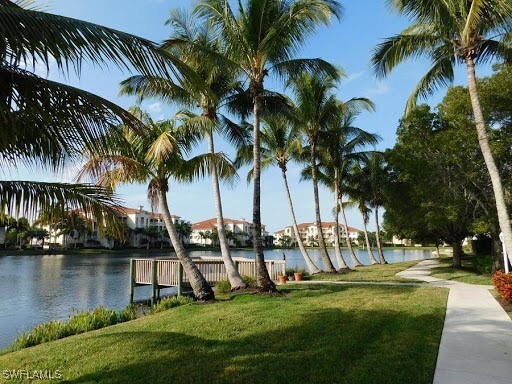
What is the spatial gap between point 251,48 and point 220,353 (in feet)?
30.3

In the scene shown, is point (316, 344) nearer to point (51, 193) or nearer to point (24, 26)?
point (51, 193)

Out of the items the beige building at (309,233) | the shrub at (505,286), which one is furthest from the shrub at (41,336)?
the beige building at (309,233)

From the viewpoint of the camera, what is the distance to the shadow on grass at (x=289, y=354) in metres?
5.24

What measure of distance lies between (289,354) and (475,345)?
10.1 feet

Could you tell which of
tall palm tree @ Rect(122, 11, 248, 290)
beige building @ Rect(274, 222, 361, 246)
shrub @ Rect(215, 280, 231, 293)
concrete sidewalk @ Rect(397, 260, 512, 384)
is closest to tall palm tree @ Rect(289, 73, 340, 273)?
tall palm tree @ Rect(122, 11, 248, 290)

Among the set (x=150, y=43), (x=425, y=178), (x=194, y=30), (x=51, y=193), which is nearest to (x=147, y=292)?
(x=194, y=30)

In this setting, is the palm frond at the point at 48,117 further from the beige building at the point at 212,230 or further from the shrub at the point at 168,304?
the beige building at the point at 212,230

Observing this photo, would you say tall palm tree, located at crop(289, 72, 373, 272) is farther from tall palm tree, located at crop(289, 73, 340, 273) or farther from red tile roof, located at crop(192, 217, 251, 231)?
red tile roof, located at crop(192, 217, 251, 231)

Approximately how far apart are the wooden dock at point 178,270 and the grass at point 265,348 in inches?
279

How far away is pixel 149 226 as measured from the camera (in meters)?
98.4

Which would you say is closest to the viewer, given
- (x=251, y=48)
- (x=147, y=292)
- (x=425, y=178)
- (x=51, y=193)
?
(x=51, y=193)

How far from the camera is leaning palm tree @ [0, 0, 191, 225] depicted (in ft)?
11.8

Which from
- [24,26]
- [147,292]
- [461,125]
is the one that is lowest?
[147,292]

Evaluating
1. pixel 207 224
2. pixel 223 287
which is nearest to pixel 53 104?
pixel 223 287
